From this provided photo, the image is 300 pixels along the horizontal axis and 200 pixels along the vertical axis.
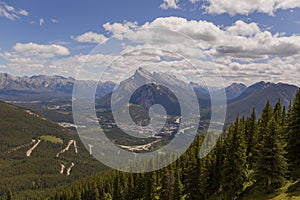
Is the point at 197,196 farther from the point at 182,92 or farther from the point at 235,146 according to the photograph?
the point at 182,92

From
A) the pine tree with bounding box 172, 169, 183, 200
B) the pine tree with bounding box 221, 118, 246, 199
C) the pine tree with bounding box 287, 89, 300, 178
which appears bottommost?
the pine tree with bounding box 172, 169, 183, 200

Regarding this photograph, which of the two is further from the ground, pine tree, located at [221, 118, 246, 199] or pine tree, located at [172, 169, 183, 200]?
pine tree, located at [221, 118, 246, 199]

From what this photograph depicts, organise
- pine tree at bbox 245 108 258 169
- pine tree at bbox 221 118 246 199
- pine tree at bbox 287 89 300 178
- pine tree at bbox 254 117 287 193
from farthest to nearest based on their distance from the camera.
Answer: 1. pine tree at bbox 245 108 258 169
2. pine tree at bbox 221 118 246 199
3. pine tree at bbox 287 89 300 178
4. pine tree at bbox 254 117 287 193

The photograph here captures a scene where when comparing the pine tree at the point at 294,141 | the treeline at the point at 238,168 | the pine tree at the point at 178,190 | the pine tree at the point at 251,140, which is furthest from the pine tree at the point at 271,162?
the pine tree at the point at 178,190

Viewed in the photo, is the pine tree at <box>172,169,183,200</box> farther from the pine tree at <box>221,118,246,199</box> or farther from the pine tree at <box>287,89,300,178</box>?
the pine tree at <box>287,89,300,178</box>

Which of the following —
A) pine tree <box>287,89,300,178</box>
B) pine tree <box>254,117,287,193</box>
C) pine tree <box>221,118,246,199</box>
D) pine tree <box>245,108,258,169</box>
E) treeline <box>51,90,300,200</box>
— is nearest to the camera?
pine tree <box>254,117,287,193</box>

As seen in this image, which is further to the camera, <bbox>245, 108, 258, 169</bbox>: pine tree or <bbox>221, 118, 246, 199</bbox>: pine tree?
<bbox>245, 108, 258, 169</bbox>: pine tree

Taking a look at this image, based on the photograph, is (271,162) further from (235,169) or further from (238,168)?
(235,169)

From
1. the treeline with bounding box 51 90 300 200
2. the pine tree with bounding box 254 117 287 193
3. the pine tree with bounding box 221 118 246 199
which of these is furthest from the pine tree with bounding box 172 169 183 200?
the pine tree with bounding box 254 117 287 193
